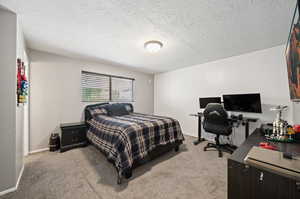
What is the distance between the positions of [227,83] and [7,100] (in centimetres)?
429

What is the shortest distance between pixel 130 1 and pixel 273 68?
123 inches

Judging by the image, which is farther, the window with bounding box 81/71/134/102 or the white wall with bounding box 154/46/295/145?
the window with bounding box 81/71/134/102

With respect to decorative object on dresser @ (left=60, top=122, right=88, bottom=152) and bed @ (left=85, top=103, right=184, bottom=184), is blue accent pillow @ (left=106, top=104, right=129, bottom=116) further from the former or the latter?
decorative object on dresser @ (left=60, top=122, right=88, bottom=152)

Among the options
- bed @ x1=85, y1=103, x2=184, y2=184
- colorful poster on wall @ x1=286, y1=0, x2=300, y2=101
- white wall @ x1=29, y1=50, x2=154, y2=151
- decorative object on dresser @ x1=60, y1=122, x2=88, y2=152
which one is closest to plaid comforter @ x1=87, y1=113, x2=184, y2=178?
bed @ x1=85, y1=103, x2=184, y2=184

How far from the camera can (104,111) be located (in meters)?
3.34

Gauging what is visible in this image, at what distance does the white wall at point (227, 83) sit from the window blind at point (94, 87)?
2219 millimetres

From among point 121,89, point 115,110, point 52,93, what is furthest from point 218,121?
point 52,93

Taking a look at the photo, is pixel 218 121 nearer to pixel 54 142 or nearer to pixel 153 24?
pixel 153 24

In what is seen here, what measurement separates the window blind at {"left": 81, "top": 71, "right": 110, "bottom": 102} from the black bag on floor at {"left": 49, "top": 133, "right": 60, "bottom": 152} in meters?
1.10

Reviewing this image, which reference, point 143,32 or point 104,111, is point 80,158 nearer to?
point 104,111

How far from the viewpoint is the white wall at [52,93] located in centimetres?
266

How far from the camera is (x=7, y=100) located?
4.95ft

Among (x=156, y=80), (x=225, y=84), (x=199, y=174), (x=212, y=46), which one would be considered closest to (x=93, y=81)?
(x=156, y=80)

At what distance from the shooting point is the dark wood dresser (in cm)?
75
